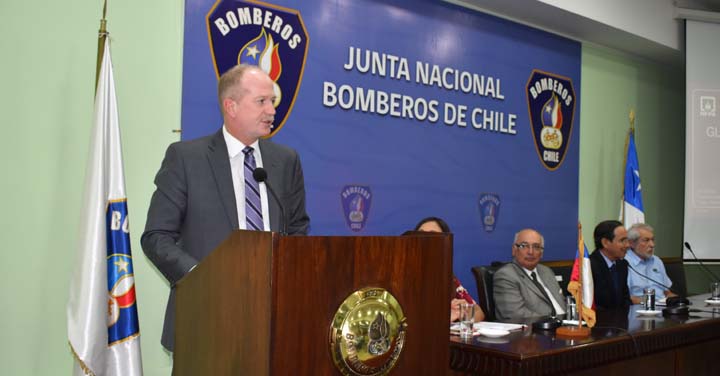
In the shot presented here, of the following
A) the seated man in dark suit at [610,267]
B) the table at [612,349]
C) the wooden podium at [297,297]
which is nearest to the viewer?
the wooden podium at [297,297]

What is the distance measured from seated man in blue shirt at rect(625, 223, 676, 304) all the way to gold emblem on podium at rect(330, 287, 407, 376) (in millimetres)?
4320

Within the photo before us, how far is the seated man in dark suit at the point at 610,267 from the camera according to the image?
4938 mm

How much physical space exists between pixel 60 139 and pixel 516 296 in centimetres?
256

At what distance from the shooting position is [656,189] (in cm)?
705

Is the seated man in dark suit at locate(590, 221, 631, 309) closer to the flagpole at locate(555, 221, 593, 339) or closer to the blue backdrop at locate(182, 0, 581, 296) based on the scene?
the blue backdrop at locate(182, 0, 581, 296)

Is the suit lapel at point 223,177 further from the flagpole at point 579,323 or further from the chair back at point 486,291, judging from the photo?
the chair back at point 486,291

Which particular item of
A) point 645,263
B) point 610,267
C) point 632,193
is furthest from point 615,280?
point 632,193

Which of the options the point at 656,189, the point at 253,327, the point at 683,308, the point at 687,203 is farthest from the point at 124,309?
the point at 656,189

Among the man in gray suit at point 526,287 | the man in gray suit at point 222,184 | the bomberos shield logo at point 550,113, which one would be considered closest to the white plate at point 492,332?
the man in gray suit at point 526,287

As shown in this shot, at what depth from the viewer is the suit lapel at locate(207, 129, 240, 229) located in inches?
84.8

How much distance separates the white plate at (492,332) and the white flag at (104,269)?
140 cm

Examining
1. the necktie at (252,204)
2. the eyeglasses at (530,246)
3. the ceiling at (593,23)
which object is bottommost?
the eyeglasses at (530,246)

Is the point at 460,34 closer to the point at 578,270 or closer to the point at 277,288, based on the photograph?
the point at 578,270

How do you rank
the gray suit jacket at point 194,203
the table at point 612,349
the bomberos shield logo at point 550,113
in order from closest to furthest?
1. the gray suit jacket at point 194,203
2. the table at point 612,349
3. the bomberos shield logo at point 550,113
